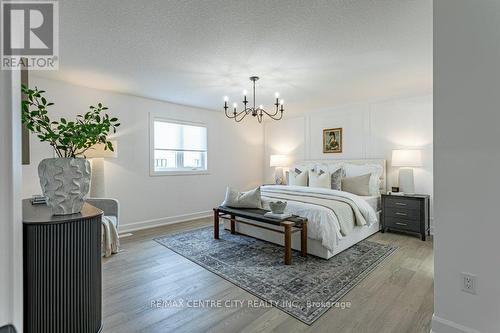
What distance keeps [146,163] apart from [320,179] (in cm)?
321

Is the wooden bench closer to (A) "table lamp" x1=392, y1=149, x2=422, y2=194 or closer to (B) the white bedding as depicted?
(B) the white bedding

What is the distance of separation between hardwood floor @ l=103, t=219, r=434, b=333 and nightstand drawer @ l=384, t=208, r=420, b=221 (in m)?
0.77

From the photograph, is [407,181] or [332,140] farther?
[332,140]

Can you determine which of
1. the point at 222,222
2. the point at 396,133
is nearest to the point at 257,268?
the point at 222,222

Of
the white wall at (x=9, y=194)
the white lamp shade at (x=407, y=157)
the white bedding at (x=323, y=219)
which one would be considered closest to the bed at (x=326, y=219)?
the white bedding at (x=323, y=219)

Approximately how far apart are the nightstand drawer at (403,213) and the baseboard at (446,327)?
2.46 metres

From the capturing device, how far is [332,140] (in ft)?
17.2

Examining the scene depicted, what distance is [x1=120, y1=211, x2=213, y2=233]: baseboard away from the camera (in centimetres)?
418

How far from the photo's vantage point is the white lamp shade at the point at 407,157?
3877mm

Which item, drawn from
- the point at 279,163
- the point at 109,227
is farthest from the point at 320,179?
the point at 109,227

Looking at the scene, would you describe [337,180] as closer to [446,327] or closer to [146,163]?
[446,327]

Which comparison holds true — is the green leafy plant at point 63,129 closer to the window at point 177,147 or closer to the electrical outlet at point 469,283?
the electrical outlet at point 469,283

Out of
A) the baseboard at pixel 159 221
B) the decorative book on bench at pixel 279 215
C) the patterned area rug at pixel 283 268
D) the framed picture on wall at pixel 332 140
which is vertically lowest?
the patterned area rug at pixel 283 268

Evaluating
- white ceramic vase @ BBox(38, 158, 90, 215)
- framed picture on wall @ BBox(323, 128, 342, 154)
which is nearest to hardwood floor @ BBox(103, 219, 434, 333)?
white ceramic vase @ BBox(38, 158, 90, 215)
